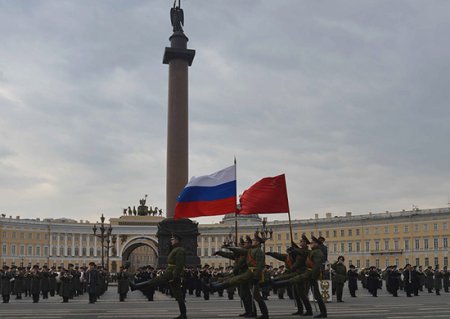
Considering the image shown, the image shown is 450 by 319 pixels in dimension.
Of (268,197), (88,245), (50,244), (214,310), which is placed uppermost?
(268,197)

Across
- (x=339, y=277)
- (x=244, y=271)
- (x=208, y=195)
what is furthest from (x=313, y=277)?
(x=339, y=277)

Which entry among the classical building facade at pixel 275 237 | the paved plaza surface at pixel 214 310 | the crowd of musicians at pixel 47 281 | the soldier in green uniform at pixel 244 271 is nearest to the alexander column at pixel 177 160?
the crowd of musicians at pixel 47 281

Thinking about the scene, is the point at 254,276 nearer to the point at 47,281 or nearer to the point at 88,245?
the point at 47,281

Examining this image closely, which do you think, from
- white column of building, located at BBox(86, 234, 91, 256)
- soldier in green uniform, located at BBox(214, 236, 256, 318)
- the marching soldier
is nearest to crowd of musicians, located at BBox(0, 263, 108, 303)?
the marching soldier

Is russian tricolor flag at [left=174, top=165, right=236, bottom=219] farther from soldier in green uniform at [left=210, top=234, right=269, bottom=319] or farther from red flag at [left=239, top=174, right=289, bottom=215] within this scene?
soldier in green uniform at [left=210, top=234, right=269, bottom=319]

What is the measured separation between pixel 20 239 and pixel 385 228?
61990 mm

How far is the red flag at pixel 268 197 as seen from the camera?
16.4 m

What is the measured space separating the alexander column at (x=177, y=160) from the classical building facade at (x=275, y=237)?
2224 inches

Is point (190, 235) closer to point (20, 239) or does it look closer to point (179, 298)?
point (179, 298)

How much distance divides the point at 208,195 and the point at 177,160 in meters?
19.5

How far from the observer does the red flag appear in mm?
16422

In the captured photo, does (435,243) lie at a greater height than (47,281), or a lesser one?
greater

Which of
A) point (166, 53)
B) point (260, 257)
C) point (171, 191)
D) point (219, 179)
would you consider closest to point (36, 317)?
point (260, 257)

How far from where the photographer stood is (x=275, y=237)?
108m
